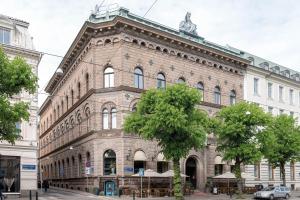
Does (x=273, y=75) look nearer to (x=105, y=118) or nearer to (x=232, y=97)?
(x=232, y=97)

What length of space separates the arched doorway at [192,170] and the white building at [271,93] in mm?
9276

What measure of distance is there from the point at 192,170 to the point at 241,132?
986 centimetres

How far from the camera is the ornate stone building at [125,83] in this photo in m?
44.3

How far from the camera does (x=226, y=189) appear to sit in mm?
50781

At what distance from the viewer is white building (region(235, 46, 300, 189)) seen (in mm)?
58844

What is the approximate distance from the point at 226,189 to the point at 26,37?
87.2 feet

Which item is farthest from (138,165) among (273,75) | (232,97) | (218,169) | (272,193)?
(273,75)

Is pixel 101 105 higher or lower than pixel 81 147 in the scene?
higher

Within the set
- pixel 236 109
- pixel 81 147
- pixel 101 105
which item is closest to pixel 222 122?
pixel 236 109

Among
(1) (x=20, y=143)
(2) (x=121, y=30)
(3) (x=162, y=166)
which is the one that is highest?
(2) (x=121, y=30)

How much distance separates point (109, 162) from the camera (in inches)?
1741

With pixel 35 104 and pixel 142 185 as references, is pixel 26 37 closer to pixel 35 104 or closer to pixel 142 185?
pixel 35 104

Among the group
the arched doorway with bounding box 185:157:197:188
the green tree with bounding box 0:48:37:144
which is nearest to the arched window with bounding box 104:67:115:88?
the arched doorway with bounding box 185:157:197:188

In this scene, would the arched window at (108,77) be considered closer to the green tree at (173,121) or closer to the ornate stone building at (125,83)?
the ornate stone building at (125,83)
